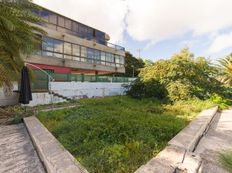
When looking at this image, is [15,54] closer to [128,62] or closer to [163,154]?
[163,154]

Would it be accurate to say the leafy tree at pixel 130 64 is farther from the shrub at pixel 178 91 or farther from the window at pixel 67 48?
the shrub at pixel 178 91

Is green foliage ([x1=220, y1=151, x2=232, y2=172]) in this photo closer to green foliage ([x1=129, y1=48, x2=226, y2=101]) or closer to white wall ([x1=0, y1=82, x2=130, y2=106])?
white wall ([x1=0, y1=82, x2=130, y2=106])

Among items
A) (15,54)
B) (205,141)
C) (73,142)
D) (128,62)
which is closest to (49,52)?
(15,54)

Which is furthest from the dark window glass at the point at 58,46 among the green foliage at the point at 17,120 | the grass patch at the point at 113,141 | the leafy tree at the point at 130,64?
the leafy tree at the point at 130,64

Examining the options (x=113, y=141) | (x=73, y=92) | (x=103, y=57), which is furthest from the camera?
(x=103, y=57)

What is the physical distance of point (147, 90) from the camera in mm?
15883

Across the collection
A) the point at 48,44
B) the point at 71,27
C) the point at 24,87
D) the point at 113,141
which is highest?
the point at 71,27

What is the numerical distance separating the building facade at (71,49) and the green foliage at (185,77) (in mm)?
7415

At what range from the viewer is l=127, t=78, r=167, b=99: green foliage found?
50.2 ft

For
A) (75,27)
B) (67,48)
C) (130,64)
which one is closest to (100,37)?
(75,27)

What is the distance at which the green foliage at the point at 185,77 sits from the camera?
46.7 ft

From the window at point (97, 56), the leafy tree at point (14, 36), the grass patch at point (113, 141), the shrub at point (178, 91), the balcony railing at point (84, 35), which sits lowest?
the grass patch at point (113, 141)

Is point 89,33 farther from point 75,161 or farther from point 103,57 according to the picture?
point 75,161

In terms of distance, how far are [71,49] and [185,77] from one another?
1324cm
